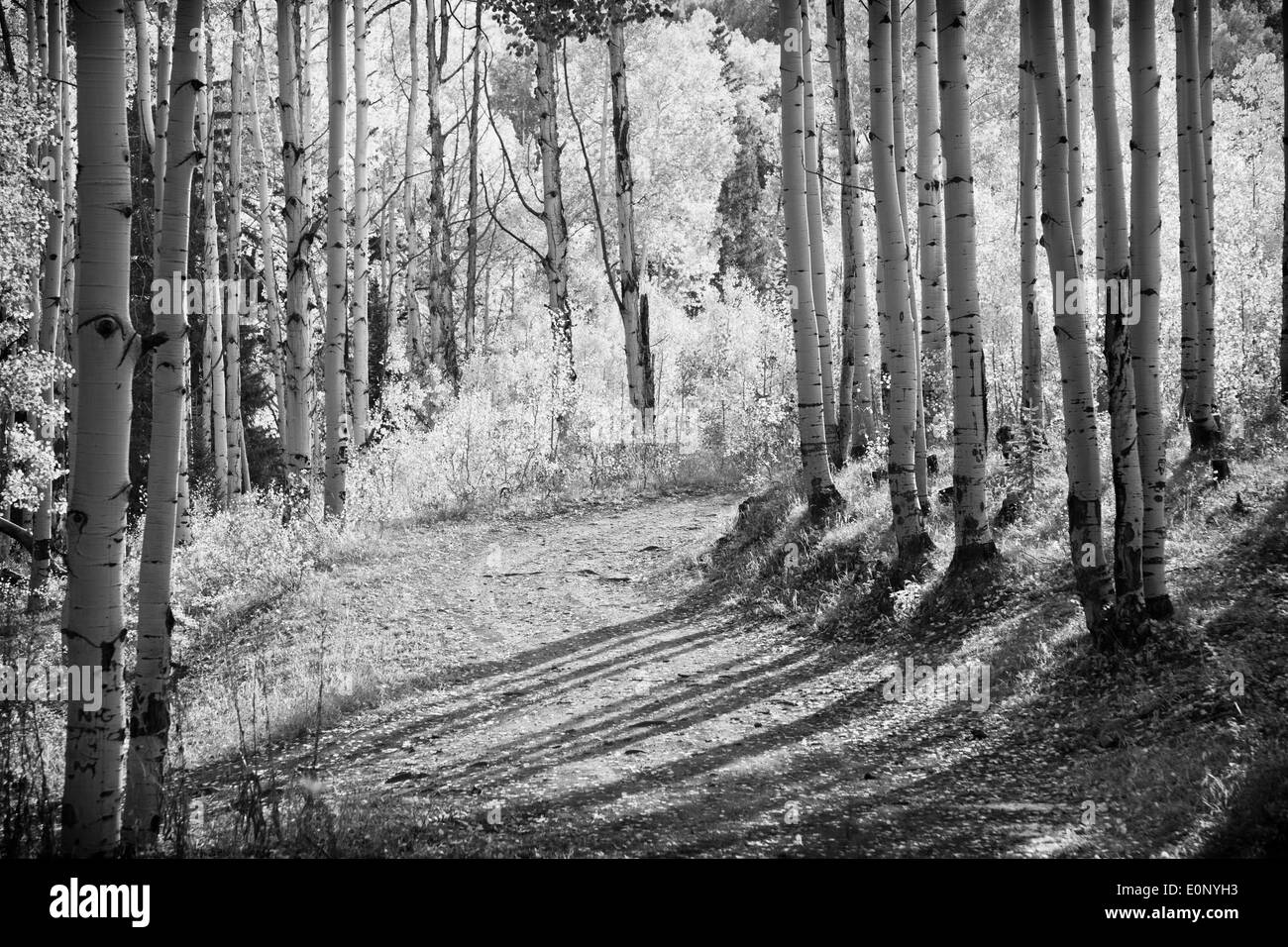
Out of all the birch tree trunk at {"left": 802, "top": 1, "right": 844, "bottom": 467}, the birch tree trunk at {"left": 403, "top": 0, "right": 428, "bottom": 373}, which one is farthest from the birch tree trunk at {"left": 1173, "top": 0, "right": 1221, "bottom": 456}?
the birch tree trunk at {"left": 403, "top": 0, "right": 428, "bottom": 373}

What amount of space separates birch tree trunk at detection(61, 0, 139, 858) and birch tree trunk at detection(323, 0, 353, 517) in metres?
7.18

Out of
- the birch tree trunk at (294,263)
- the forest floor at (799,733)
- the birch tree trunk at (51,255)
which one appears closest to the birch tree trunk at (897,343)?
the forest floor at (799,733)

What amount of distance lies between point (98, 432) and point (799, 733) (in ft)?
13.9

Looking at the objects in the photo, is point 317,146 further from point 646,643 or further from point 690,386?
point 646,643

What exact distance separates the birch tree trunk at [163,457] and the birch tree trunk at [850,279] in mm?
8534

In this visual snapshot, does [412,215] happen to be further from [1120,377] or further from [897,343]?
[1120,377]

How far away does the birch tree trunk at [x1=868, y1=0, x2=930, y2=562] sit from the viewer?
8.09 metres

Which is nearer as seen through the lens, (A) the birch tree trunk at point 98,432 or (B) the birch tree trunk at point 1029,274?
(A) the birch tree trunk at point 98,432

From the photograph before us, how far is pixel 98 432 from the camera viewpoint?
3.69 m

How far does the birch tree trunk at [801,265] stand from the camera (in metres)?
9.48

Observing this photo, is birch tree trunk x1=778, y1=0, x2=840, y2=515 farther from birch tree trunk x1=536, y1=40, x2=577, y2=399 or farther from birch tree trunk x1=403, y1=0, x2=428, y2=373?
birch tree trunk x1=403, y1=0, x2=428, y2=373

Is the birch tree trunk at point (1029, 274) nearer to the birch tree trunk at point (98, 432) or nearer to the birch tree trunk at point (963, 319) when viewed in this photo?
the birch tree trunk at point (963, 319)
